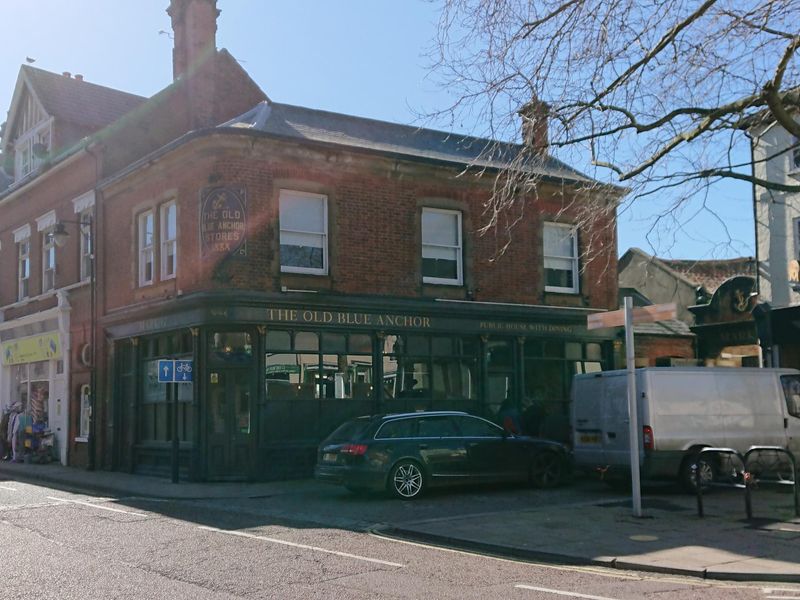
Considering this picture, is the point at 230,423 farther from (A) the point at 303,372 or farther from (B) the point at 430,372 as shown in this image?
(B) the point at 430,372

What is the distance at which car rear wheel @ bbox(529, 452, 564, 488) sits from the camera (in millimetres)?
15898

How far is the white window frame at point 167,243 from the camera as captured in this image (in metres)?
20.2

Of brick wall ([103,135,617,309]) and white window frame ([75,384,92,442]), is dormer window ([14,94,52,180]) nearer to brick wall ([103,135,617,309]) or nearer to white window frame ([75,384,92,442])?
brick wall ([103,135,617,309])

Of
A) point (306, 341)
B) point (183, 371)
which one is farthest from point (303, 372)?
point (183, 371)

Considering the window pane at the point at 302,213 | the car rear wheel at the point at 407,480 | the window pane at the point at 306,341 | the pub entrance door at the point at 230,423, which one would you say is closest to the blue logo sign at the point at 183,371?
the pub entrance door at the point at 230,423

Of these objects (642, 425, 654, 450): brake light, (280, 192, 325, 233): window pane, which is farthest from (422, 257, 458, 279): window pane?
(642, 425, 654, 450): brake light

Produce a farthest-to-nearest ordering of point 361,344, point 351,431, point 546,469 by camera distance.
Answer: point 361,344
point 546,469
point 351,431

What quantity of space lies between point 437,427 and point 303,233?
6.23 meters

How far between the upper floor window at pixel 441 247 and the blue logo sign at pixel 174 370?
607 centimetres

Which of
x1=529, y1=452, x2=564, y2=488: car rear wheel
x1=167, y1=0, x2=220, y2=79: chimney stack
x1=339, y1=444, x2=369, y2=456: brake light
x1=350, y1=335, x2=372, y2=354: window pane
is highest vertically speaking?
x1=167, y1=0, x2=220, y2=79: chimney stack

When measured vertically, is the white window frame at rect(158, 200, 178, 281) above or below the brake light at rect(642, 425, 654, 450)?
above

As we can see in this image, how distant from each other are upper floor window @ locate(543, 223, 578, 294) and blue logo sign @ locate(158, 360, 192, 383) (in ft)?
32.0

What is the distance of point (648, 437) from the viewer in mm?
14211

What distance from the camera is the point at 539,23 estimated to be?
34.6 ft
